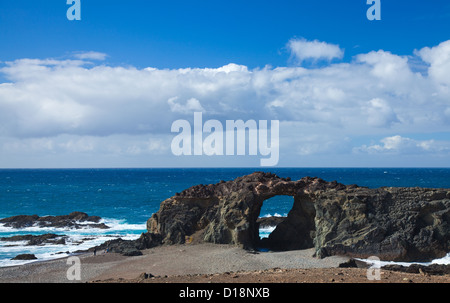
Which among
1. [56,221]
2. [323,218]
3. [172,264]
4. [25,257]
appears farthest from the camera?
[56,221]

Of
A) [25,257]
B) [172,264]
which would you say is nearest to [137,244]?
[172,264]

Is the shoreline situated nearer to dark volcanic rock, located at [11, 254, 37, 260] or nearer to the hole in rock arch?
the hole in rock arch

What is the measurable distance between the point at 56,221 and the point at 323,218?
36.7 m

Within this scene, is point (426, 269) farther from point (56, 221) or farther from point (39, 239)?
point (56, 221)

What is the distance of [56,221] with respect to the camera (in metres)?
50.6

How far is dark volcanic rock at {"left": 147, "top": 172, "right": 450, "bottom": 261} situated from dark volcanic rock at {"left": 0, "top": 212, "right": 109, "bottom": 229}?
67.2 feet

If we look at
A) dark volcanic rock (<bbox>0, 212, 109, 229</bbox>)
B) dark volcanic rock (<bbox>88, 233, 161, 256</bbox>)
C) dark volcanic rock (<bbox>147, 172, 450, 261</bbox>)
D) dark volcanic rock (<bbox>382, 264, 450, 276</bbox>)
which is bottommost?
dark volcanic rock (<bbox>0, 212, 109, 229</bbox>)

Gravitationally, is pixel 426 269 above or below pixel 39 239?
above

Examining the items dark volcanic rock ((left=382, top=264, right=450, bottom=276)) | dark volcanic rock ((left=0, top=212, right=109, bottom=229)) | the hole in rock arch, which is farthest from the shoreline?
dark volcanic rock ((left=0, top=212, right=109, bottom=229))

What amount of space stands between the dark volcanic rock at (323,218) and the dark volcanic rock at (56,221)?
67.2 feet

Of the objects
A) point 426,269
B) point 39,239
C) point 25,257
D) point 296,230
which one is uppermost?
point 296,230

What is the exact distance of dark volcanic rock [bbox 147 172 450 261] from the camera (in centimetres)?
2492
